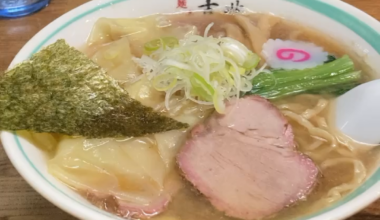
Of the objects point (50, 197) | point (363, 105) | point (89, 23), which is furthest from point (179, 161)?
point (89, 23)

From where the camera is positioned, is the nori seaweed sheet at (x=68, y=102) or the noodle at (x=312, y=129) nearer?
the nori seaweed sheet at (x=68, y=102)

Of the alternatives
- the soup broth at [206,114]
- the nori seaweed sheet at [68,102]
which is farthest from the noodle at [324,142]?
the nori seaweed sheet at [68,102]

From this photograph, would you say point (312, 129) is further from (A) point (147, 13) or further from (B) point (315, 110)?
(A) point (147, 13)

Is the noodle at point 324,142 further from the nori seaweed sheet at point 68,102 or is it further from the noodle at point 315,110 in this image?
the nori seaweed sheet at point 68,102

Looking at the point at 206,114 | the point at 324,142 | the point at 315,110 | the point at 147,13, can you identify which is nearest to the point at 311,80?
the point at 315,110

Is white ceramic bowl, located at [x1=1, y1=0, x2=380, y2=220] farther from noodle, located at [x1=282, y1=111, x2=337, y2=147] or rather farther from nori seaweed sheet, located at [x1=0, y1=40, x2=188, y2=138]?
noodle, located at [x1=282, y1=111, x2=337, y2=147]
